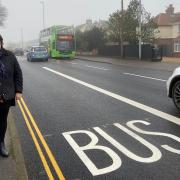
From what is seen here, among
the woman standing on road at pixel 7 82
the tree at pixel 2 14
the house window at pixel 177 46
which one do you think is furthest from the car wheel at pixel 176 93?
the tree at pixel 2 14

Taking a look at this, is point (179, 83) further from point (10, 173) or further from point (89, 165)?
point (10, 173)

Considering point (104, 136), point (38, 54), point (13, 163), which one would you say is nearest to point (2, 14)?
point (38, 54)

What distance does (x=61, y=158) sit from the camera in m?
5.65

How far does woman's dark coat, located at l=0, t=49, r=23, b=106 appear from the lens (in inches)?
211

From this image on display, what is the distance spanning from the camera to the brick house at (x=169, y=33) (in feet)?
155

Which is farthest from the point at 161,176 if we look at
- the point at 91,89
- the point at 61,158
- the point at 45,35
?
the point at 45,35

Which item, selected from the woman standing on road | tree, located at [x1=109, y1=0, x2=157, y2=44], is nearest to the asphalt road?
the woman standing on road

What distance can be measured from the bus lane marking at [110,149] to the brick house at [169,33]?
4074 cm

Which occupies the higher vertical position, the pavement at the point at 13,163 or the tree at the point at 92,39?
the tree at the point at 92,39

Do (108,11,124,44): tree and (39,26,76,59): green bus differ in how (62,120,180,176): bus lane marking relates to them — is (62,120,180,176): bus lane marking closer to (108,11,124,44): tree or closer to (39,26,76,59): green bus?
(108,11,124,44): tree

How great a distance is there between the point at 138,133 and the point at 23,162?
2.40 metres

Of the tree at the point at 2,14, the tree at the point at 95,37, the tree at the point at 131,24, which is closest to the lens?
the tree at the point at 131,24

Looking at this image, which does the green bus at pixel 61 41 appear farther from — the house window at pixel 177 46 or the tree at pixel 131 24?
the house window at pixel 177 46

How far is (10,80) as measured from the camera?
215 inches
